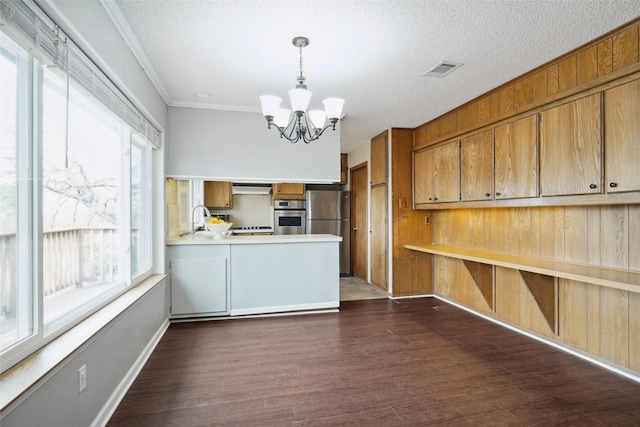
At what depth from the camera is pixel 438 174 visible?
4344 mm

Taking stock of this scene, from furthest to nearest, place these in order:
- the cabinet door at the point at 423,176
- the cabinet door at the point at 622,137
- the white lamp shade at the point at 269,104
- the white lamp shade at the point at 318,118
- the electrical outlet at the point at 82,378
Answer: the cabinet door at the point at 423,176 → the white lamp shade at the point at 318,118 → the white lamp shade at the point at 269,104 → the cabinet door at the point at 622,137 → the electrical outlet at the point at 82,378

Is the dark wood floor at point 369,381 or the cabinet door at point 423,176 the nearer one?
the dark wood floor at point 369,381

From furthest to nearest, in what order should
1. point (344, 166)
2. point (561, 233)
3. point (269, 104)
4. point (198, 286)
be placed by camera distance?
point (344, 166) < point (198, 286) < point (561, 233) < point (269, 104)

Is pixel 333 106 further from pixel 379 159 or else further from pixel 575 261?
pixel 379 159

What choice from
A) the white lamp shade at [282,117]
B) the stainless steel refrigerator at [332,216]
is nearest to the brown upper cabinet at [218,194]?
the stainless steel refrigerator at [332,216]

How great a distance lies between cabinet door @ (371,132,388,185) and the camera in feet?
16.6

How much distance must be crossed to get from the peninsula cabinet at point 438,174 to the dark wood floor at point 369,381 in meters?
1.64

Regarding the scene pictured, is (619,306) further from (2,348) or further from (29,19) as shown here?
(29,19)

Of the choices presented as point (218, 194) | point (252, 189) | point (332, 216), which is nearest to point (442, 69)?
point (332, 216)

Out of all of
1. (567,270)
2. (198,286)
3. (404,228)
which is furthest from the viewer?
(404,228)

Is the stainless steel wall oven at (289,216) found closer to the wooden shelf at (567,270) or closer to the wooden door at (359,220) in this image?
the wooden door at (359,220)

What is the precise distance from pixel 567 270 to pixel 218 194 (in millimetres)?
5191

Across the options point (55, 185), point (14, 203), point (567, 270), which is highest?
point (55, 185)

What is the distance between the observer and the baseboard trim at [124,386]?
1.89m
